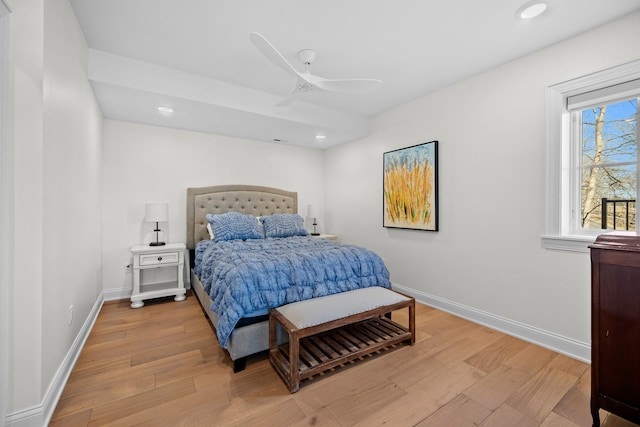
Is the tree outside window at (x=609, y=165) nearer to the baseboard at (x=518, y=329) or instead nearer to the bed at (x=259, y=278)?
the baseboard at (x=518, y=329)

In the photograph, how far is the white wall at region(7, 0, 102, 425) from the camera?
52.8 inches

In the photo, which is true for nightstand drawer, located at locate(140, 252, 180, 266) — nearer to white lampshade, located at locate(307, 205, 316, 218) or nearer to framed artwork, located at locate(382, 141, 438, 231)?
white lampshade, located at locate(307, 205, 316, 218)

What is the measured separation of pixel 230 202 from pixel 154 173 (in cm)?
105

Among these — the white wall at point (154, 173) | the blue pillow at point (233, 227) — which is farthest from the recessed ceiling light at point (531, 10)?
the white wall at point (154, 173)

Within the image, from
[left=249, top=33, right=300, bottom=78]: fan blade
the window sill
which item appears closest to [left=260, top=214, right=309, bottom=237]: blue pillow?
[left=249, top=33, right=300, bottom=78]: fan blade

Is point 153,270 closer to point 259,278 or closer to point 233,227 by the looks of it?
point 233,227

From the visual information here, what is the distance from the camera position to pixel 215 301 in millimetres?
2236

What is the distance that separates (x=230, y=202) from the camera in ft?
13.7

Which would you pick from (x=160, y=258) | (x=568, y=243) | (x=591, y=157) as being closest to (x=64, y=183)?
(x=160, y=258)

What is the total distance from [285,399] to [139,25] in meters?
2.83

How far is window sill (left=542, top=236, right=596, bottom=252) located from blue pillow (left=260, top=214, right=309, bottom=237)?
2.78m

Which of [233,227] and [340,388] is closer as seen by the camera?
[340,388]

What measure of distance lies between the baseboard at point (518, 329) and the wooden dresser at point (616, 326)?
2.94 feet

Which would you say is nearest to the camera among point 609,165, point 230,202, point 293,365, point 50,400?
point 50,400
